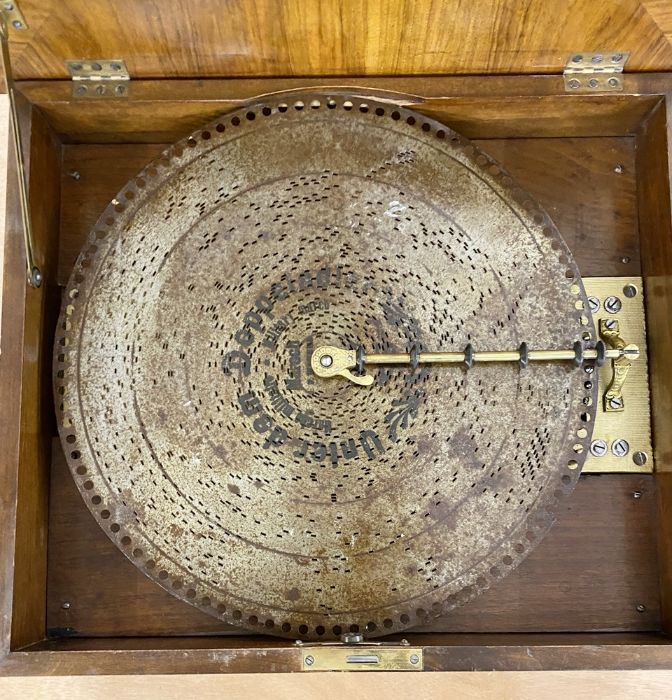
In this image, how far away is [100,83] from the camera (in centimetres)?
97

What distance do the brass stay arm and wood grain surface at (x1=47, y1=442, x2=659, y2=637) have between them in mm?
182

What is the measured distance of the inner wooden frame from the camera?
34.1 inches

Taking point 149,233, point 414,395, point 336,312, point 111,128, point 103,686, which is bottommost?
point 103,686

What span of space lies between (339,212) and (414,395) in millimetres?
265

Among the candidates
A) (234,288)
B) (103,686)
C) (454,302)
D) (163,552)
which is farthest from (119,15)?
(103,686)

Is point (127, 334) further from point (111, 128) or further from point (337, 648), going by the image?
point (337, 648)

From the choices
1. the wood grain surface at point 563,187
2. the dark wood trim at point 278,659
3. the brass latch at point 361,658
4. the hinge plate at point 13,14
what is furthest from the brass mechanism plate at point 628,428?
the hinge plate at point 13,14

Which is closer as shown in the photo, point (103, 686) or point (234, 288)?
point (103, 686)

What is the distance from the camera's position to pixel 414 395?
38.7 inches

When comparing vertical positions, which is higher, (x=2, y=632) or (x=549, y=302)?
(x=549, y=302)

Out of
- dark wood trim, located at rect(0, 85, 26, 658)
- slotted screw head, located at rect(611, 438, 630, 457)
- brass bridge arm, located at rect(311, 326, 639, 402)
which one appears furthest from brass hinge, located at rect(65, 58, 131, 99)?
slotted screw head, located at rect(611, 438, 630, 457)

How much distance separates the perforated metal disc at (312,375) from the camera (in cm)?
95

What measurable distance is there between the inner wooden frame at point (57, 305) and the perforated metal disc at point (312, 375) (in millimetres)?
38

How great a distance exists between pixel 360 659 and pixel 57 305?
621 mm
